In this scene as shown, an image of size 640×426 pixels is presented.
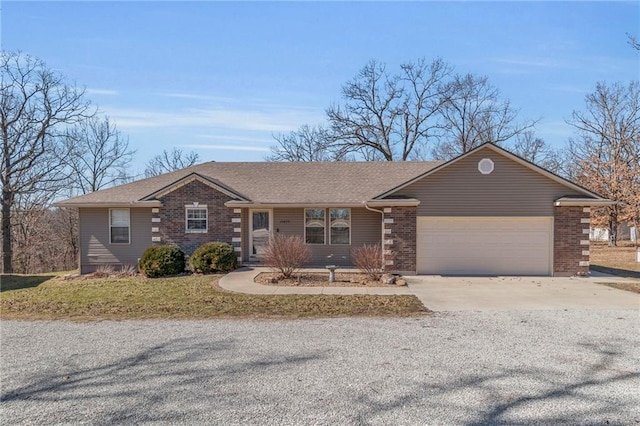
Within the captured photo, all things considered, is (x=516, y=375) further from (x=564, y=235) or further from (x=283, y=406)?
(x=564, y=235)

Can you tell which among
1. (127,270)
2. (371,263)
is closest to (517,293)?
(371,263)

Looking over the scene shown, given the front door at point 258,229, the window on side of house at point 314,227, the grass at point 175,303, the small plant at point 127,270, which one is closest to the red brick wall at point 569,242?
the grass at point 175,303

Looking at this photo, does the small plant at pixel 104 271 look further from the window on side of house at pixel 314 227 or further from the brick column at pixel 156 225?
the window on side of house at pixel 314 227

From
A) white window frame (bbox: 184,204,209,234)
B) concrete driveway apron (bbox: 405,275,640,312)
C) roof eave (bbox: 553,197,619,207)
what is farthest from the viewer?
white window frame (bbox: 184,204,209,234)

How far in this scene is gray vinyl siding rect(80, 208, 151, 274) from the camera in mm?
16797

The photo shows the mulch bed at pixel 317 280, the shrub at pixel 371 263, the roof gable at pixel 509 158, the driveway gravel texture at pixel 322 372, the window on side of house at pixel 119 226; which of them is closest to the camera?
the driveway gravel texture at pixel 322 372

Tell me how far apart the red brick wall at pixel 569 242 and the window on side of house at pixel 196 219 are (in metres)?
12.5

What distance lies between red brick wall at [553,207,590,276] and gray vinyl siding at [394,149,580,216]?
0.50 m

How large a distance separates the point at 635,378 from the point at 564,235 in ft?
33.9

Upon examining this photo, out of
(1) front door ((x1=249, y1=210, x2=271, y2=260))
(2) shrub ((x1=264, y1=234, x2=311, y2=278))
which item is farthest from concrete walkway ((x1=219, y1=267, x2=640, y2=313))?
(1) front door ((x1=249, y1=210, x2=271, y2=260))

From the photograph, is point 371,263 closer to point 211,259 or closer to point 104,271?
point 211,259

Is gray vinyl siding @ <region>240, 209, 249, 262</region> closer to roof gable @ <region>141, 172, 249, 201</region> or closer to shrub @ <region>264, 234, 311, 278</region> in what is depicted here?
roof gable @ <region>141, 172, 249, 201</region>

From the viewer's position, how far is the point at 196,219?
16.5m

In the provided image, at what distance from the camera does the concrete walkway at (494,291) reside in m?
9.77
